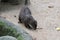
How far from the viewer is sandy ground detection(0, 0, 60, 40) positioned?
5034mm

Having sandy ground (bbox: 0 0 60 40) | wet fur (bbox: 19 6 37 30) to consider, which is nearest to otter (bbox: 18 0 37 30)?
wet fur (bbox: 19 6 37 30)

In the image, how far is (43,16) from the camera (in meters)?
6.26

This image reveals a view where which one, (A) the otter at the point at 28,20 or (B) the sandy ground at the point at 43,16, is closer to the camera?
(B) the sandy ground at the point at 43,16

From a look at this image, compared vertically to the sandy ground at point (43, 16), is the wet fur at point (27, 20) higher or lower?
higher

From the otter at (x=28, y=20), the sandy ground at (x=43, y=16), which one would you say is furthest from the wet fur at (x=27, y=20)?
the sandy ground at (x=43, y=16)

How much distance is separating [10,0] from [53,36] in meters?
3.07

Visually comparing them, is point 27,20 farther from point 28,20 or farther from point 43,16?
point 43,16

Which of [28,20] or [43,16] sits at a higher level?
[28,20]

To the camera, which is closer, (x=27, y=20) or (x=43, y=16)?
(x=27, y=20)

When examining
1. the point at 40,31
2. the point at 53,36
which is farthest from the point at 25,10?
the point at 53,36

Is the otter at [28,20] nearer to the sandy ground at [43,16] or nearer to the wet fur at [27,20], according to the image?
the wet fur at [27,20]

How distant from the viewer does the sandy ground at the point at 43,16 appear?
5.03 m

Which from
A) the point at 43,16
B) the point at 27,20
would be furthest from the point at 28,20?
the point at 43,16

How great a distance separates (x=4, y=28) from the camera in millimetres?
4047
